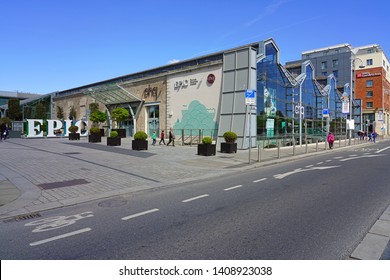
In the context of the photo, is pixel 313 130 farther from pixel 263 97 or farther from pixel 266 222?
pixel 266 222

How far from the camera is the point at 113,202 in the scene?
259 inches

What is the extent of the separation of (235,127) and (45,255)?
18794 mm

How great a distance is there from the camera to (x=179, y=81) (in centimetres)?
2778

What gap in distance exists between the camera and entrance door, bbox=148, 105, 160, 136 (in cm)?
3075

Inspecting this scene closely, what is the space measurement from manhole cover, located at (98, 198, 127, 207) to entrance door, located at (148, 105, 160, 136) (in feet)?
78.9

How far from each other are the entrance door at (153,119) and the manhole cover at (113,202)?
24050 millimetres

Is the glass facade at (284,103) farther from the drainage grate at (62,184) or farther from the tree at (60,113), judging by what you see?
the tree at (60,113)

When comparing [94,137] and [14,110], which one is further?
[14,110]

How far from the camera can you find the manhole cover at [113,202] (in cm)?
632

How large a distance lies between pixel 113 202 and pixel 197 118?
1979 centimetres

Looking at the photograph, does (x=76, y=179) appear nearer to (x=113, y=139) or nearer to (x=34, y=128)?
Answer: (x=113, y=139)

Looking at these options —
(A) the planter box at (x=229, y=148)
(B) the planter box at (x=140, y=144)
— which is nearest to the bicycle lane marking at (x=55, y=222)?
(A) the planter box at (x=229, y=148)

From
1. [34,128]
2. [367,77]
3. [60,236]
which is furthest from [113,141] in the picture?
[367,77]
